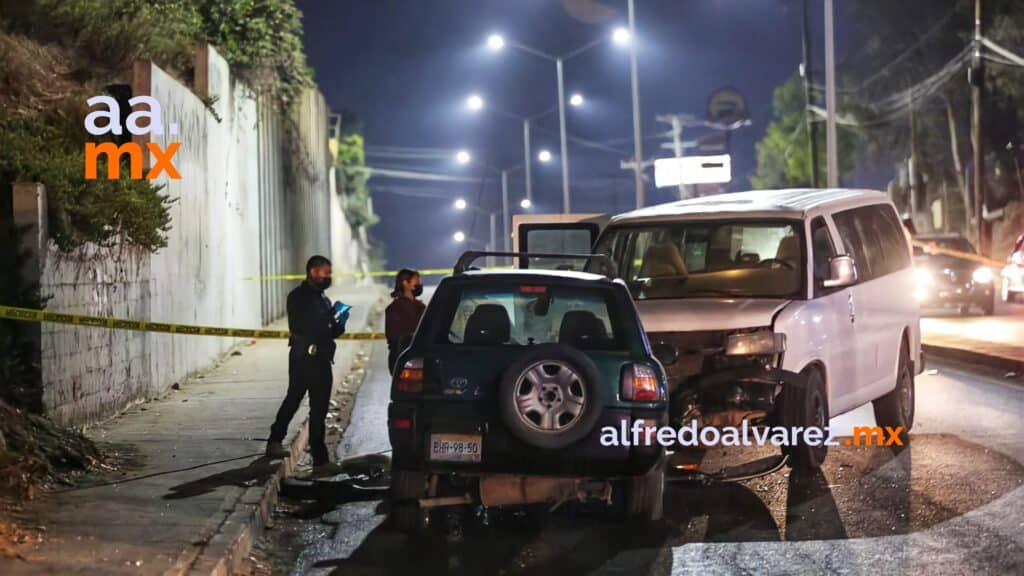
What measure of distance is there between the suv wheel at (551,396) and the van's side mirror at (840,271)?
347 cm

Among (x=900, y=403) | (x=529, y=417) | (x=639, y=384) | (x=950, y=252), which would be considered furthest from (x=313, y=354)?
(x=950, y=252)

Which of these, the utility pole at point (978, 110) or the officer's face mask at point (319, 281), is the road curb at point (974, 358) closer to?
the officer's face mask at point (319, 281)

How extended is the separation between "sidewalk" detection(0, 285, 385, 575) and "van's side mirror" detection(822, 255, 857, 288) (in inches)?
177

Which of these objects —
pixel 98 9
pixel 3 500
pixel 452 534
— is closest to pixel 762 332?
pixel 452 534

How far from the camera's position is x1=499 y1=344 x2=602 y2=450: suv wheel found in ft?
27.3

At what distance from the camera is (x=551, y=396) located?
8.38 m

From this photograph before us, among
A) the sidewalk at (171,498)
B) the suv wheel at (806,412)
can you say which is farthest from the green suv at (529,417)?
the suv wheel at (806,412)

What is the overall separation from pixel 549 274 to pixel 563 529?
65.1 inches

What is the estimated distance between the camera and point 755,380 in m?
10.4

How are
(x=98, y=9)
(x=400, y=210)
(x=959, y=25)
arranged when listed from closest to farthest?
(x=98, y=9) → (x=959, y=25) → (x=400, y=210)

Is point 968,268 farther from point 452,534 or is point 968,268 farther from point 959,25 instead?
point 959,25

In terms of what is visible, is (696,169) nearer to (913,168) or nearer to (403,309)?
(403,309)

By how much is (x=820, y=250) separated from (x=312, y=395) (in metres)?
4.29

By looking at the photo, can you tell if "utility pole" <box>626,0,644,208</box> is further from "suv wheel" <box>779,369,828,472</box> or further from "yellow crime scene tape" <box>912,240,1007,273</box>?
"suv wheel" <box>779,369,828,472</box>
